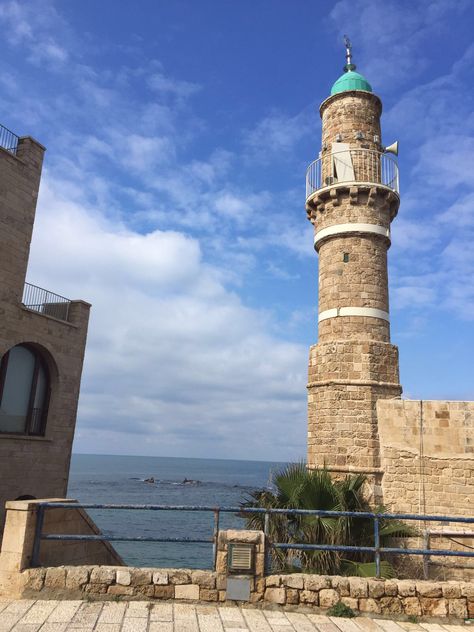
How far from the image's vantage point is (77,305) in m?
17.4

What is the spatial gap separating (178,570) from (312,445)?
785cm

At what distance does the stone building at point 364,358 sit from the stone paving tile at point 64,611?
26.8 ft

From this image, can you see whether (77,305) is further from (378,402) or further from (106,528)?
(106,528)

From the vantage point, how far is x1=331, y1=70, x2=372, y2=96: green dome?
49.7 feet

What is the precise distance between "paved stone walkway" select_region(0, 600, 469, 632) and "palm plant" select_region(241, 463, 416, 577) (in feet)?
6.66

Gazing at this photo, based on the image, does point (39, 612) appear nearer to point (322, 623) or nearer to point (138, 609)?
point (138, 609)

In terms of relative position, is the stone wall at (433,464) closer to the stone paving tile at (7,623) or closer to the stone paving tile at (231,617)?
the stone paving tile at (231,617)

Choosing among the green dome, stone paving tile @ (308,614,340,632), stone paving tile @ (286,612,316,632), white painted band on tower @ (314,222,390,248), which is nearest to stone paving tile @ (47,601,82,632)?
stone paving tile @ (286,612,316,632)

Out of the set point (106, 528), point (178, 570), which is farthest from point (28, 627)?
point (106, 528)

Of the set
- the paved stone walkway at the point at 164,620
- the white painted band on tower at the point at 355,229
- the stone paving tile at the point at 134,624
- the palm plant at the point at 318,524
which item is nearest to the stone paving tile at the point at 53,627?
the paved stone walkway at the point at 164,620

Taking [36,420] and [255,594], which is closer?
[255,594]

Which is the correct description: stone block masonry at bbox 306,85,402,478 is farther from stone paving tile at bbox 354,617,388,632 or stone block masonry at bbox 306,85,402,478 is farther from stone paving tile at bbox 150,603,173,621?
stone paving tile at bbox 150,603,173,621

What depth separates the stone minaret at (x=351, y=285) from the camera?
12.8 meters

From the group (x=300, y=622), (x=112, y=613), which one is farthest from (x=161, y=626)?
(x=300, y=622)
